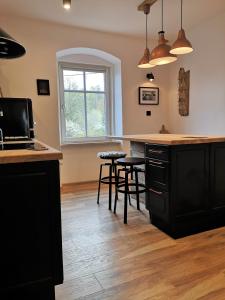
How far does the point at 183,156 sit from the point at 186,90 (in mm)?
2645

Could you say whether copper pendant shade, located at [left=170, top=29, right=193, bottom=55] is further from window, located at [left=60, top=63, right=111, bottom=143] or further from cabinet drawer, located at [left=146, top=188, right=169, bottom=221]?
window, located at [left=60, top=63, right=111, bottom=143]

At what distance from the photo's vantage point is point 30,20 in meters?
3.60

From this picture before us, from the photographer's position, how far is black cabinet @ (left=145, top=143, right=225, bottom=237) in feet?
7.11

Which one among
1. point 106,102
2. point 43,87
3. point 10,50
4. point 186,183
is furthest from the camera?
point 106,102

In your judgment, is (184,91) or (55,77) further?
(184,91)

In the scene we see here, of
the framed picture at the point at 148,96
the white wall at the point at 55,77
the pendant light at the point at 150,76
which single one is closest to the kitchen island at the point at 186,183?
the white wall at the point at 55,77

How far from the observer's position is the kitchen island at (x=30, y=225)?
1221 millimetres

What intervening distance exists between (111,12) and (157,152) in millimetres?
2355

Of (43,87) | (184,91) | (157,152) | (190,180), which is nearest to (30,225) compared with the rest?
(157,152)

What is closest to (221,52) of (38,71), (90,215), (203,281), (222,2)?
(222,2)

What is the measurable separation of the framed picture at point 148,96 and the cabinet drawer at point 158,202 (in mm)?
2650

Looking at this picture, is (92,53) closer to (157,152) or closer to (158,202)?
(157,152)

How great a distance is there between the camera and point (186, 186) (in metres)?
2.22

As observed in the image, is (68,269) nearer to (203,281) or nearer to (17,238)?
(17,238)
